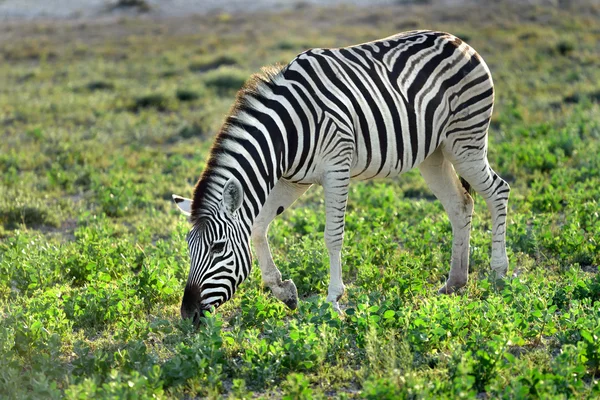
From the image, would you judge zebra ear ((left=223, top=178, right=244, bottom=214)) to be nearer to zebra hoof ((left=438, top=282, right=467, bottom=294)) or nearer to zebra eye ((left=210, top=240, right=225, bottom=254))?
zebra eye ((left=210, top=240, right=225, bottom=254))

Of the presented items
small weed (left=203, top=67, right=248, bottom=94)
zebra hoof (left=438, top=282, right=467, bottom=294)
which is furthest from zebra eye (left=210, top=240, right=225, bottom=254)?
small weed (left=203, top=67, right=248, bottom=94)

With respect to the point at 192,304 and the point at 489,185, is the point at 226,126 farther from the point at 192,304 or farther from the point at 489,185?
the point at 489,185

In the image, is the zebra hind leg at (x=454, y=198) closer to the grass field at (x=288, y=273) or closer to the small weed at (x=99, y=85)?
the grass field at (x=288, y=273)

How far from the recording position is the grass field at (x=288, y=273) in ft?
15.6

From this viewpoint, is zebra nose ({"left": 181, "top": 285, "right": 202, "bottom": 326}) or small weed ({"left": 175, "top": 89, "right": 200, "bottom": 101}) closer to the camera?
zebra nose ({"left": 181, "top": 285, "right": 202, "bottom": 326})

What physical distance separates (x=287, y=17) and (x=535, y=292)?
22.6m

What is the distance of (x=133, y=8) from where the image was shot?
31422 millimetres

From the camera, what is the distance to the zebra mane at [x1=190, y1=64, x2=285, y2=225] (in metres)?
5.27

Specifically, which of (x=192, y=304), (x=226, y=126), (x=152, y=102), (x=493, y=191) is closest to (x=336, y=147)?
(x=226, y=126)

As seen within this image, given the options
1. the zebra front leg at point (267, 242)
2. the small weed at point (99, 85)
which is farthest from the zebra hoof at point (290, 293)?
the small weed at point (99, 85)

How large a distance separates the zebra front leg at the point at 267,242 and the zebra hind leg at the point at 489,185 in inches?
57.4

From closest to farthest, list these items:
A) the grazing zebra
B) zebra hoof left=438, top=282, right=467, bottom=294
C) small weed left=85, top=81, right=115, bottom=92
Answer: the grazing zebra → zebra hoof left=438, top=282, right=467, bottom=294 → small weed left=85, top=81, right=115, bottom=92

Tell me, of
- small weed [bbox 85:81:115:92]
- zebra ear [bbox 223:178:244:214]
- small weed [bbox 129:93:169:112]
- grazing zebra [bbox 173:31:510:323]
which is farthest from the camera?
small weed [bbox 85:81:115:92]

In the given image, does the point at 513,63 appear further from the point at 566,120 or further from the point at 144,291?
the point at 144,291
